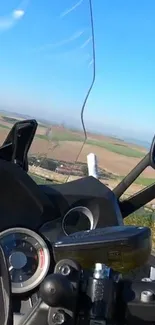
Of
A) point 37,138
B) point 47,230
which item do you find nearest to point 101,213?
point 47,230

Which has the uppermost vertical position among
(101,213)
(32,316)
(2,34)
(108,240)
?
(2,34)

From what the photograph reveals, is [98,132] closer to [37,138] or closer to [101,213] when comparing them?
[37,138]

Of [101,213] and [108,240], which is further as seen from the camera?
[101,213]

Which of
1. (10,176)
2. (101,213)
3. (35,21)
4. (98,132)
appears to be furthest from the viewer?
(98,132)

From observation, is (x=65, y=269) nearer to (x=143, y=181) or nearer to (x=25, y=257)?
(x=25, y=257)

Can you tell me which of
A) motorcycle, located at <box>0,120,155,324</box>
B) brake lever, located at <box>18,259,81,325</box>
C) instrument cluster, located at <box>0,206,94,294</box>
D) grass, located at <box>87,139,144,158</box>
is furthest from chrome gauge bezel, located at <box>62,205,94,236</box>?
brake lever, located at <box>18,259,81,325</box>

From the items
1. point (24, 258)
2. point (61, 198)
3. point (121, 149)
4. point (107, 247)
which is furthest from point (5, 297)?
point (121, 149)
